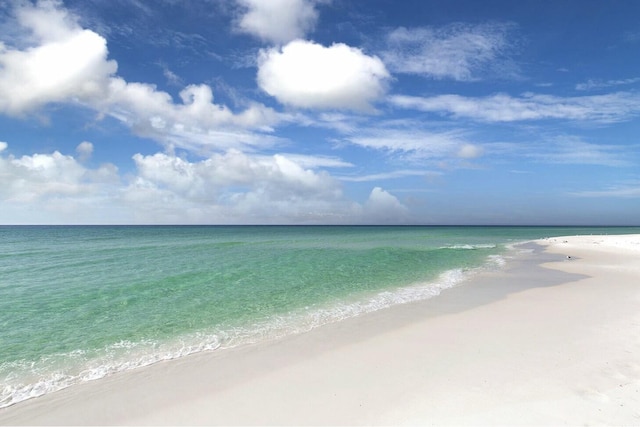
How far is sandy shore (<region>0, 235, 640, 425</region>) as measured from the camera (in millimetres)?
6281

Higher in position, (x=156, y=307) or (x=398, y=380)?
(x=398, y=380)

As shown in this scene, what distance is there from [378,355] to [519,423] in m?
3.81

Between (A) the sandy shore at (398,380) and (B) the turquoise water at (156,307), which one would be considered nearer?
(A) the sandy shore at (398,380)

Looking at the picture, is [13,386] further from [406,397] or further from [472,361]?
[472,361]

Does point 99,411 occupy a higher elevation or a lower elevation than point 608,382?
lower

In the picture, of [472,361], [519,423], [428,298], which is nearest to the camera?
[519,423]

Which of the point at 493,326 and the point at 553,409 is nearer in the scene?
the point at 553,409

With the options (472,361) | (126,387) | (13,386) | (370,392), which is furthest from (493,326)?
(13,386)

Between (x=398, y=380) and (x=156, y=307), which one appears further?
(x=156, y=307)

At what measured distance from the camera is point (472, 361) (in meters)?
8.47

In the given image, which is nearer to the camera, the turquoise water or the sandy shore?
the sandy shore

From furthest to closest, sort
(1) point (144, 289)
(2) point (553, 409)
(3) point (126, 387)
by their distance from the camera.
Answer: (1) point (144, 289)
(3) point (126, 387)
(2) point (553, 409)

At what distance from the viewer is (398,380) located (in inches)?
299

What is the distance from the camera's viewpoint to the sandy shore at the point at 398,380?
6.28 metres
